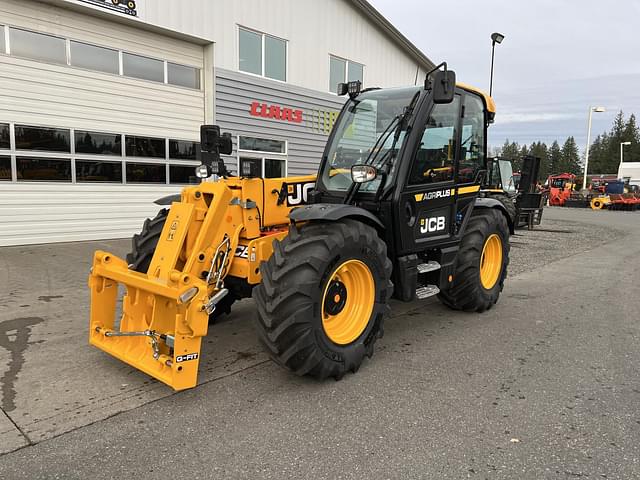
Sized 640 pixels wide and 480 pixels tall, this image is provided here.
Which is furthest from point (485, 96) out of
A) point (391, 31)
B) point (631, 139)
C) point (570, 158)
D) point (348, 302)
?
point (570, 158)

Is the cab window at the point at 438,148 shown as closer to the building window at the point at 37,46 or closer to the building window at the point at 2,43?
the building window at the point at 37,46

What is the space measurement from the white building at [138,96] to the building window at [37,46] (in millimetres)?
20

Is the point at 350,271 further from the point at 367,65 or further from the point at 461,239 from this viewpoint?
the point at 367,65

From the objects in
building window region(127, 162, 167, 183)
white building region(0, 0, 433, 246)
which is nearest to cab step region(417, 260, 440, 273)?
white building region(0, 0, 433, 246)

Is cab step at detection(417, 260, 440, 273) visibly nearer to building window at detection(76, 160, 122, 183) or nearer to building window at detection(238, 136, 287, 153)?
building window at detection(76, 160, 122, 183)

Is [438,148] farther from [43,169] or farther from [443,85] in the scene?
[43,169]

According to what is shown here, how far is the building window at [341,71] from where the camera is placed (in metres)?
14.8

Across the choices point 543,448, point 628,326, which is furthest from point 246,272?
point 628,326

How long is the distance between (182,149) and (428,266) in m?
8.86

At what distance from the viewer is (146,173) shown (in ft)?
37.5

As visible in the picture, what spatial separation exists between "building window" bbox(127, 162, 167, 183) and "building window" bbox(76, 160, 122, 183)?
0.26 m

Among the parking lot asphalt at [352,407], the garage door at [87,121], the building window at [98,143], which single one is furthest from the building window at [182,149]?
the parking lot asphalt at [352,407]

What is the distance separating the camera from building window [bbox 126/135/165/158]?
11.1 meters

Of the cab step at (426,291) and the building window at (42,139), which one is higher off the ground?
the building window at (42,139)
